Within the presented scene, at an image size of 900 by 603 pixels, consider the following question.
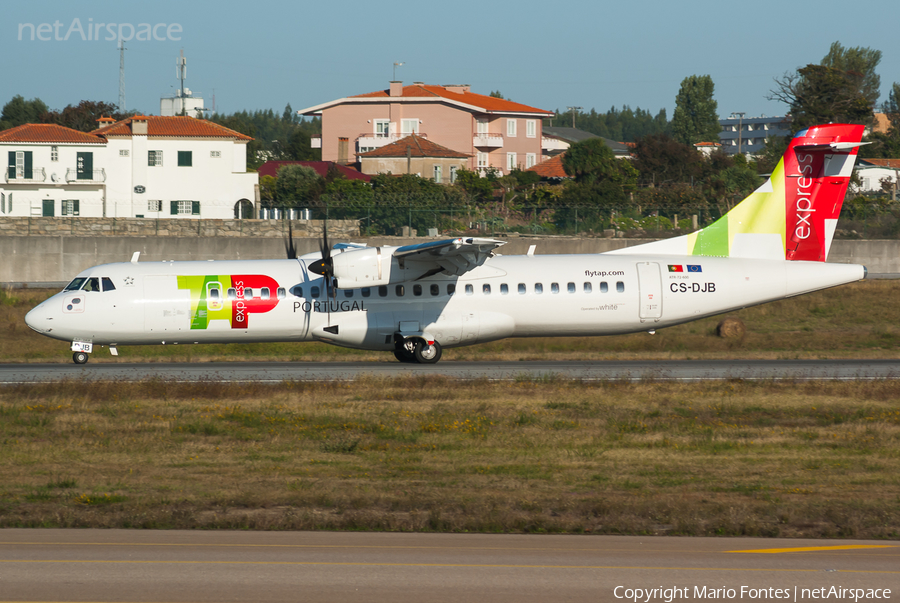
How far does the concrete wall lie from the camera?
3981 centimetres

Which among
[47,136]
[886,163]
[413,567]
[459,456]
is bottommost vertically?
[459,456]

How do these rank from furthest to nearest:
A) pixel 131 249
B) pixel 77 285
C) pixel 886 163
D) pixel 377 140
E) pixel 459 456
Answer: pixel 377 140 → pixel 886 163 → pixel 131 249 → pixel 77 285 → pixel 459 456

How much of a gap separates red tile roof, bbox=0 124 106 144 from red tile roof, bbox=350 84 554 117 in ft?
127

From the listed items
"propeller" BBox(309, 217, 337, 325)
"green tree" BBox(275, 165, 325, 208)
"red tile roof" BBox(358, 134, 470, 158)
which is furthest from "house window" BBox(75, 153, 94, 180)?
"propeller" BBox(309, 217, 337, 325)

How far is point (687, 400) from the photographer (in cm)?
1866

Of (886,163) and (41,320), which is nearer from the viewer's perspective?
(41,320)

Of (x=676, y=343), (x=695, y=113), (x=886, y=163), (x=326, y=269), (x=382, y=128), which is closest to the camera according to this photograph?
(x=326, y=269)

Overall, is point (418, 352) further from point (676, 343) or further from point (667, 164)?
point (667, 164)

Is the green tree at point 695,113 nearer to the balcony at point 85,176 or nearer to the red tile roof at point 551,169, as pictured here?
the red tile roof at point 551,169

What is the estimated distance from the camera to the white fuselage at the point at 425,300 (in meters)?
23.1

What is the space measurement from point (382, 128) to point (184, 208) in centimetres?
3560

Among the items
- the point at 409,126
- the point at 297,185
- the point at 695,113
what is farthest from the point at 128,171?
the point at 695,113

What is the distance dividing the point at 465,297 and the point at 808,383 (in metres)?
8.68

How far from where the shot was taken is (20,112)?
11631 centimetres
